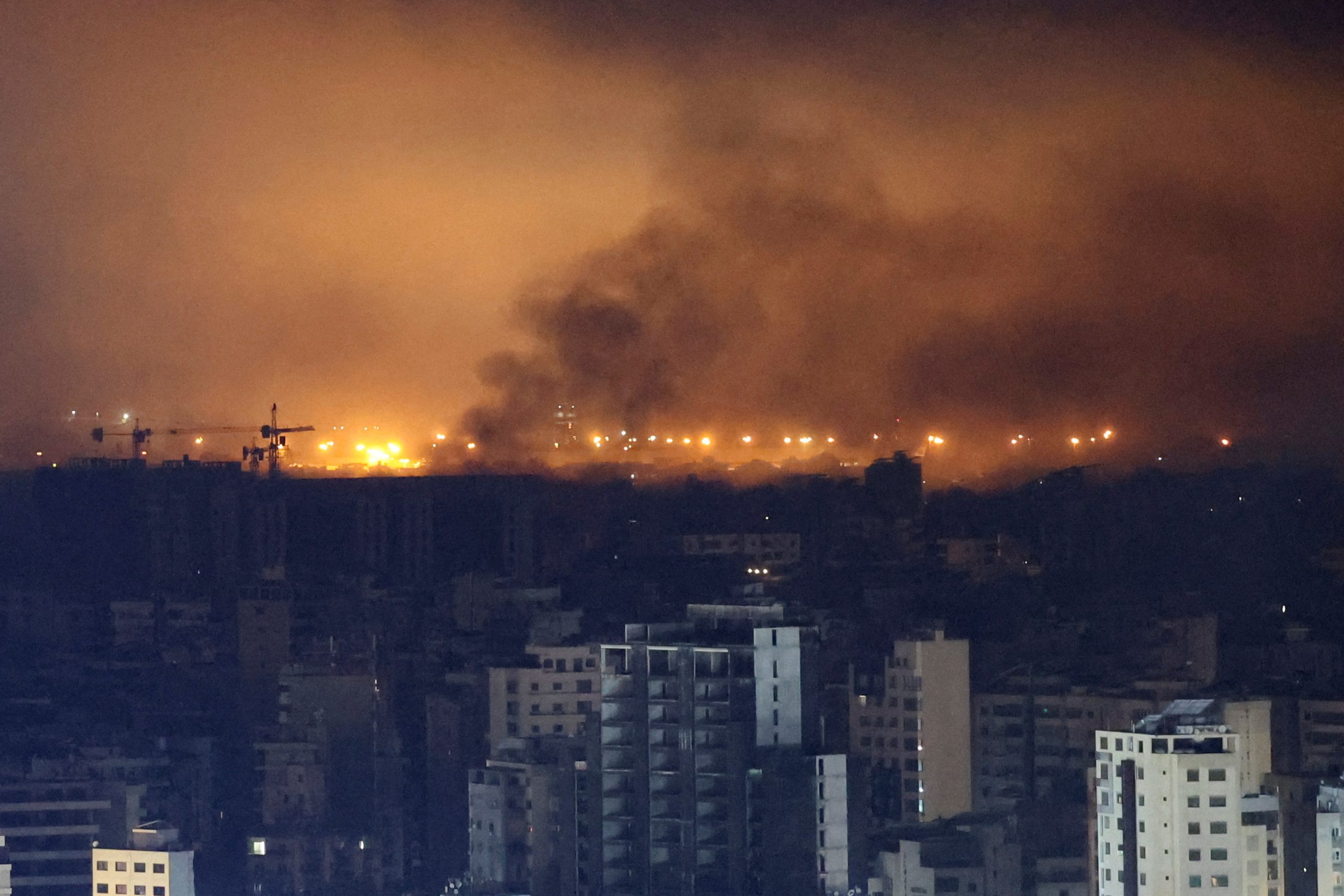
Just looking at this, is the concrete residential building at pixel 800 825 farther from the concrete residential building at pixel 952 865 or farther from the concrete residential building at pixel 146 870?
the concrete residential building at pixel 146 870

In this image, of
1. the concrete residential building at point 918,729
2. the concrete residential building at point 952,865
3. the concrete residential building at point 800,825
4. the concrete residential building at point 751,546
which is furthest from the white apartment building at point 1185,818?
the concrete residential building at point 751,546

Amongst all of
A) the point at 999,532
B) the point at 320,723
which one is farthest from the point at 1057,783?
the point at 999,532

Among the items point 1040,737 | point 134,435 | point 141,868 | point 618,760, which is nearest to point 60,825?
point 141,868

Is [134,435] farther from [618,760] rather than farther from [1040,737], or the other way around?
[618,760]

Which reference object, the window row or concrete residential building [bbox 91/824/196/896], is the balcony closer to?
concrete residential building [bbox 91/824/196/896]

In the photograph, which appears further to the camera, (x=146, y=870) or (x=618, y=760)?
(x=146, y=870)

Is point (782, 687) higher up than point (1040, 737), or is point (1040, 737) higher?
point (782, 687)
